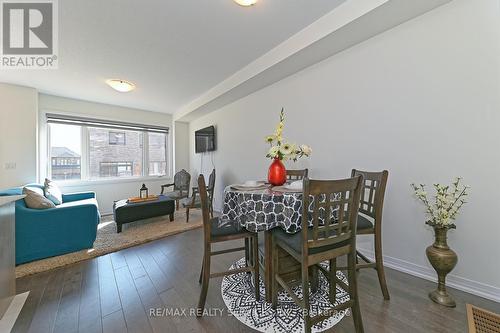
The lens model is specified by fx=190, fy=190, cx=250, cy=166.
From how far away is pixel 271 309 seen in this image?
1424 mm

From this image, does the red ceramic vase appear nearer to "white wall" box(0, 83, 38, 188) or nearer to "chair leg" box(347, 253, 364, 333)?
"chair leg" box(347, 253, 364, 333)

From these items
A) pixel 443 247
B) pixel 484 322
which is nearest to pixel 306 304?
pixel 484 322

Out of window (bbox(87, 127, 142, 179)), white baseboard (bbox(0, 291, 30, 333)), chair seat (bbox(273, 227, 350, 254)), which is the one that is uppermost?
window (bbox(87, 127, 142, 179))

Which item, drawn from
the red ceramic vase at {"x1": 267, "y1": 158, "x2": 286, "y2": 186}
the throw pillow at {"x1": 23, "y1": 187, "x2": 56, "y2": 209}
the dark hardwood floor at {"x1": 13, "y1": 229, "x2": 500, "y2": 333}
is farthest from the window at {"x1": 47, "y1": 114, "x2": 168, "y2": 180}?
the red ceramic vase at {"x1": 267, "y1": 158, "x2": 286, "y2": 186}

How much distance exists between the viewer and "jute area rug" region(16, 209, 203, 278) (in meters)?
2.11

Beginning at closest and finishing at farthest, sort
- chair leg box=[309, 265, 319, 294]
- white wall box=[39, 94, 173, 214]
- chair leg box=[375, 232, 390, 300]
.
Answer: chair leg box=[375, 232, 390, 300] → chair leg box=[309, 265, 319, 294] → white wall box=[39, 94, 173, 214]

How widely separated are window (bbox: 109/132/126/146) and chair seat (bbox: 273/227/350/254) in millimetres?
4863

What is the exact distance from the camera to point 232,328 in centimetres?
127

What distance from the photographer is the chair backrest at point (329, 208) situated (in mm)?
1060

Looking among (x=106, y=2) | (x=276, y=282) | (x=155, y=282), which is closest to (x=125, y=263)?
(x=155, y=282)

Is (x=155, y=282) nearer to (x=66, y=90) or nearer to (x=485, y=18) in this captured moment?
(x=485, y=18)

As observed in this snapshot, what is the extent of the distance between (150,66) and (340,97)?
271 centimetres

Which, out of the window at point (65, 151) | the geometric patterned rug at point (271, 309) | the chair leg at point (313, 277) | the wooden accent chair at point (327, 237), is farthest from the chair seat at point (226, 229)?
the window at point (65, 151)

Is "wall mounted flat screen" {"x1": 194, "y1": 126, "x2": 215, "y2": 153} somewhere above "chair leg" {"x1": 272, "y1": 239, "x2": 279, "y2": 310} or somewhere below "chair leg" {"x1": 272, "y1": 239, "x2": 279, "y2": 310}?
above
